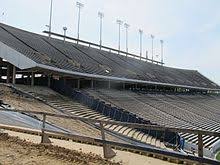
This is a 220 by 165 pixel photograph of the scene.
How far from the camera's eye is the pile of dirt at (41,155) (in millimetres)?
6695

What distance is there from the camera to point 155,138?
2052 cm

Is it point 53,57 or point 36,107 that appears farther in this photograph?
point 53,57

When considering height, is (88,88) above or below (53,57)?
below

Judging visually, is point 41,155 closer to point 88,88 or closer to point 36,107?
point 36,107

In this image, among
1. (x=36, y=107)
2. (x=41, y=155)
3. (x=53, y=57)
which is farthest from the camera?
(x=53, y=57)

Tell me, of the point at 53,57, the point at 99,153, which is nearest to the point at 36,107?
the point at 53,57

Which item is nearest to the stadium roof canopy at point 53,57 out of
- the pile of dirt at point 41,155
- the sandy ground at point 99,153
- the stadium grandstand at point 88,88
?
the stadium grandstand at point 88,88

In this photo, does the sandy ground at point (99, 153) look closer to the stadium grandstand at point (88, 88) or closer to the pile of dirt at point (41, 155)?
the pile of dirt at point (41, 155)

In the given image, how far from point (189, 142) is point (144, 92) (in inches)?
762

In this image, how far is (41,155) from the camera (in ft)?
23.6

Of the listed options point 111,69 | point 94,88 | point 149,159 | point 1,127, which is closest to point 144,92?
point 111,69

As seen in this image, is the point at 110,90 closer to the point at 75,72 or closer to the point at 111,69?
the point at 111,69

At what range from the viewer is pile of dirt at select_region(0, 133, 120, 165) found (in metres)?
6.70

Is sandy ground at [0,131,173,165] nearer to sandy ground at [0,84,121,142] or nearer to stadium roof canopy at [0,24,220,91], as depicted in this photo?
sandy ground at [0,84,121,142]
